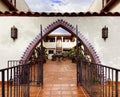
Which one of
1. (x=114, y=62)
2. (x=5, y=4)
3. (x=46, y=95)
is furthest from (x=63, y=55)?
(x=46, y=95)

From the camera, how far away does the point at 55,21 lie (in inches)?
369

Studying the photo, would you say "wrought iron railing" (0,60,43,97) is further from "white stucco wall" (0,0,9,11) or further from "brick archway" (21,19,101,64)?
"white stucco wall" (0,0,9,11)

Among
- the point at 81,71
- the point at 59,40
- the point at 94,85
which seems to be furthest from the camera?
the point at 59,40

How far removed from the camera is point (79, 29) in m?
9.44

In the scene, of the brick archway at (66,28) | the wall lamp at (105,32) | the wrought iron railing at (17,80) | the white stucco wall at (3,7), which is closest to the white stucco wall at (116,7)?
the wall lamp at (105,32)

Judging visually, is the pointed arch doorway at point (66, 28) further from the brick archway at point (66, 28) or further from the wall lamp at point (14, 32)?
the wall lamp at point (14, 32)

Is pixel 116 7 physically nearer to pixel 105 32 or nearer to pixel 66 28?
pixel 105 32

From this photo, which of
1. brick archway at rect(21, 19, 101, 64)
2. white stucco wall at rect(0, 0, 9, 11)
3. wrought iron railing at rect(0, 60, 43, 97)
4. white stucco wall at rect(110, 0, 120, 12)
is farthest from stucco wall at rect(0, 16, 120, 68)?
white stucco wall at rect(0, 0, 9, 11)

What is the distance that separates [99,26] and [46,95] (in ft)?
11.6

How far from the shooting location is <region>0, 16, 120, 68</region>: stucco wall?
9.30m

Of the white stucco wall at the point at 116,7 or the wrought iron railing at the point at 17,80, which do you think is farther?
the white stucco wall at the point at 116,7

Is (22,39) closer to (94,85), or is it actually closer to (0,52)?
(0,52)

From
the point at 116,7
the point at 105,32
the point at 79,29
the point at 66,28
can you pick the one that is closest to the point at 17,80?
the point at 66,28

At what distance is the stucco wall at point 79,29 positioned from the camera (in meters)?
9.30
